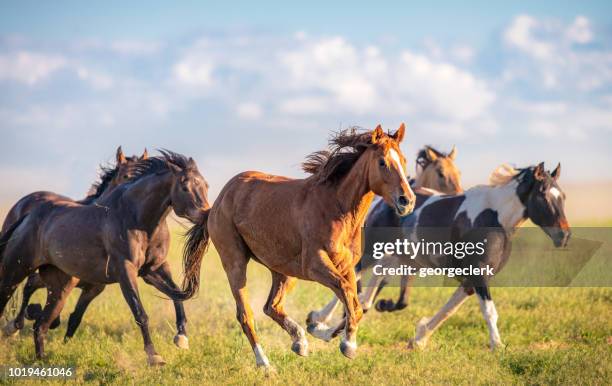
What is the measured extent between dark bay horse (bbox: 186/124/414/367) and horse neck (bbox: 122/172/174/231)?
1226 mm

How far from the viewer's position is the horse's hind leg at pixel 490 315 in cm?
913

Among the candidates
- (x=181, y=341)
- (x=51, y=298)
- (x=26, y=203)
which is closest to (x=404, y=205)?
(x=181, y=341)

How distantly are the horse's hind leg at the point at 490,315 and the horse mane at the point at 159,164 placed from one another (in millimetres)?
3751

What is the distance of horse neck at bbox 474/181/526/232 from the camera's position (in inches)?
378

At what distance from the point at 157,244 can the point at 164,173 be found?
0.85 m

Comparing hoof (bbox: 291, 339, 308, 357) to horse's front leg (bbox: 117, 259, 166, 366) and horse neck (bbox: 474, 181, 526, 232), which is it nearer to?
horse's front leg (bbox: 117, 259, 166, 366)

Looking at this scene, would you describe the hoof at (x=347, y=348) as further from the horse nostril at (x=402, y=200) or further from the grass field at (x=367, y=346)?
the horse nostril at (x=402, y=200)

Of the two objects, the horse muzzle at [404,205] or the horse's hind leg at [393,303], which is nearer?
the horse muzzle at [404,205]

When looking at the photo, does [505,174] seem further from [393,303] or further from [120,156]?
[120,156]

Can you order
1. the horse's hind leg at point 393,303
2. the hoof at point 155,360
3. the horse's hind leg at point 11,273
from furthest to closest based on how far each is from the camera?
the horse's hind leg at point 393,303 → the horse's hind leg at point 11,273 → the hoof at point 155,360

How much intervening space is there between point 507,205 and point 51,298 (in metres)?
5.71

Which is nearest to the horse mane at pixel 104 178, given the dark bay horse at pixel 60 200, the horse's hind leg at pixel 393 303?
the dark bay horse at pixel 60 200

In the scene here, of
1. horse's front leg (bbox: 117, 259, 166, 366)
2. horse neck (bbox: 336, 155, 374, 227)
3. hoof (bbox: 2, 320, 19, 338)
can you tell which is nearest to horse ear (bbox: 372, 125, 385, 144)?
horse neck (bbox: 336, 155, 374, 227)

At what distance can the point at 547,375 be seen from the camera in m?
7.37
